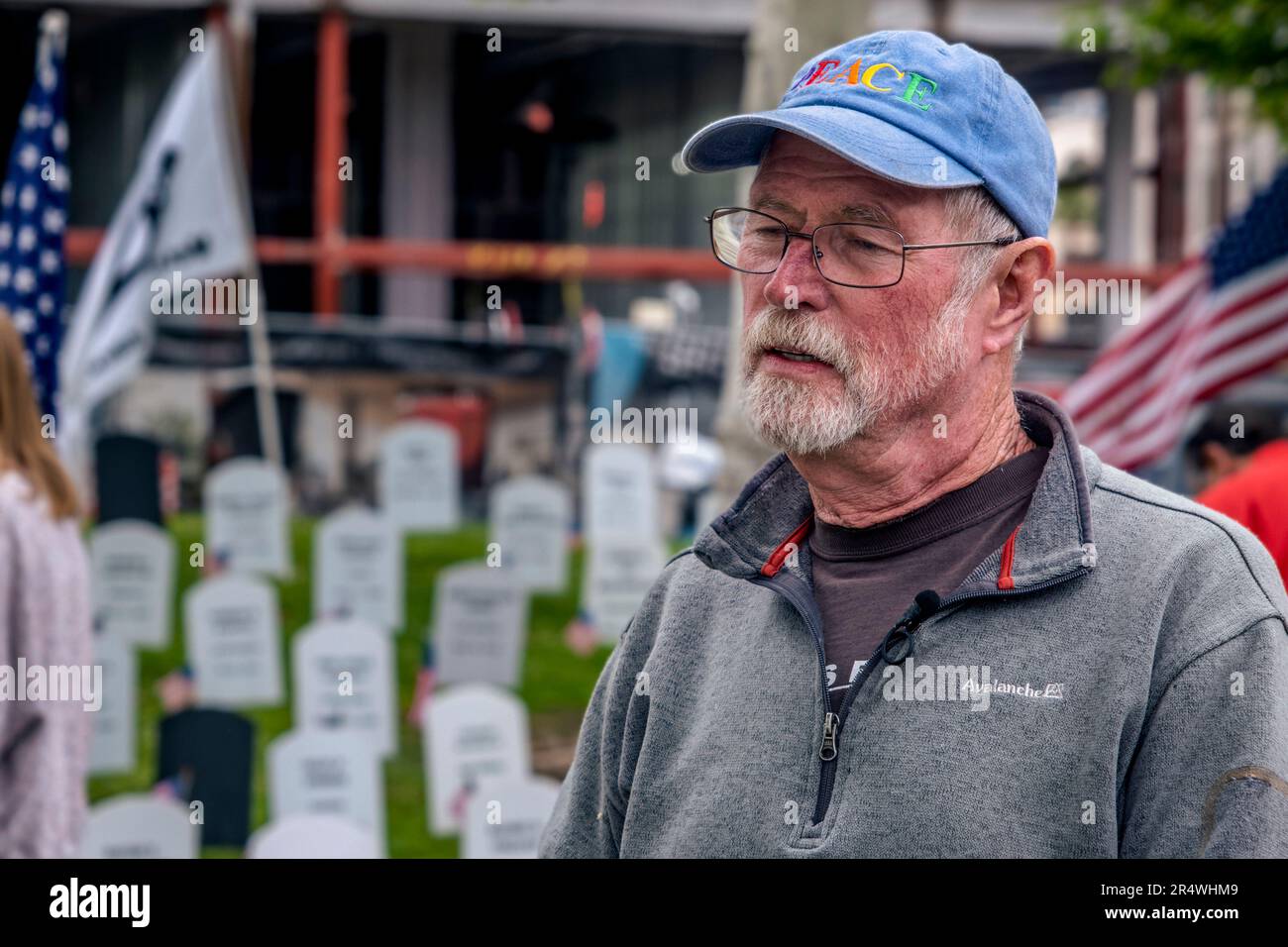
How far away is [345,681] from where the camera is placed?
22.1 ft

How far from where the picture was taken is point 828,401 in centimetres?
196

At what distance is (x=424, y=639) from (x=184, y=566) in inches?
67.0

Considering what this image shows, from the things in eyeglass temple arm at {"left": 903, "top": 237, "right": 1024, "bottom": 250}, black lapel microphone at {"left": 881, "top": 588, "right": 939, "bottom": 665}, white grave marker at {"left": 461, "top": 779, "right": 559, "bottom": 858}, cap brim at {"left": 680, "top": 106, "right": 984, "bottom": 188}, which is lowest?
white grave marker at {"left": 461, "top": 779, "right": 559, "bottom": 858}

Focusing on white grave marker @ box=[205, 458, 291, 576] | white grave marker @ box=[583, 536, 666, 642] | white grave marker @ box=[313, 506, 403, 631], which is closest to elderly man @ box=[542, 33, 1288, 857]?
white grave marker @ box=[583, 536, 666, 642]

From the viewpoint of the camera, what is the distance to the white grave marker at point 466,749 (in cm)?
638

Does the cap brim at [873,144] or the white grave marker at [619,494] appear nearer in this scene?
the cap brim at [873,144]

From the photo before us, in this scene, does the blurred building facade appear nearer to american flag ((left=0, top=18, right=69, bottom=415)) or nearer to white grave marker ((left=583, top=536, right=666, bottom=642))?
white grave marker ((left=583, top=536, right=666, bottom=642))

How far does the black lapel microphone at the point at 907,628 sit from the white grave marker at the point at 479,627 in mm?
5626

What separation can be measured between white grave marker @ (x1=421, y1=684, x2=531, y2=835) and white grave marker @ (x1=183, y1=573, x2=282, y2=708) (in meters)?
1.32

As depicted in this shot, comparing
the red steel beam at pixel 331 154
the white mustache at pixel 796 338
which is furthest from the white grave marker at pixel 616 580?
the red steel beam at pixel 331 154

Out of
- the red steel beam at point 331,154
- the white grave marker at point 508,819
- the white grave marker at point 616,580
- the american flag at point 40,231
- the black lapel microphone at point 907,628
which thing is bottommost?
the white grave marker at point 508,819

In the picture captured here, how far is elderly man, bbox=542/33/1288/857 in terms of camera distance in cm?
168

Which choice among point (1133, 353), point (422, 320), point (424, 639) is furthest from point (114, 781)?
point (422, 320)

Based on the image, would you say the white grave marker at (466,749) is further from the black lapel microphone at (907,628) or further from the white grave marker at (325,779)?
the black lapel microphone at (907,628)
